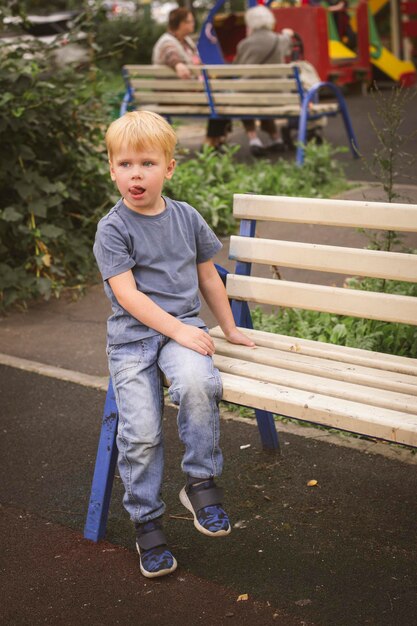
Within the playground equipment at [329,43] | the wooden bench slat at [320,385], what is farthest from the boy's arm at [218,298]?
the playground equipment at [329,43]

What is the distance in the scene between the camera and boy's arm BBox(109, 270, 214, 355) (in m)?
2.98

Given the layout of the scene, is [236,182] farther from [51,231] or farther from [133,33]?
[133,33]

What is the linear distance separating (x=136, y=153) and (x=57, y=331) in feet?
8.51

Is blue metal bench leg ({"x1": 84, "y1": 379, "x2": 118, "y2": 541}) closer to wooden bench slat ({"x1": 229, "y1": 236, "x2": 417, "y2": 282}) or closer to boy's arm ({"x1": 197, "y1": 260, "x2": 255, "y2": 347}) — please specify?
boy's arm ({"x1": 197, "y1": 260, "x2": 255, "y2": 347})

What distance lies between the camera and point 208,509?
291cm

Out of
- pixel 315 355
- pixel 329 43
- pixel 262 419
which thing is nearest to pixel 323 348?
pixel 315 355

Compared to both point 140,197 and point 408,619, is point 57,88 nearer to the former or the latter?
point 140,197

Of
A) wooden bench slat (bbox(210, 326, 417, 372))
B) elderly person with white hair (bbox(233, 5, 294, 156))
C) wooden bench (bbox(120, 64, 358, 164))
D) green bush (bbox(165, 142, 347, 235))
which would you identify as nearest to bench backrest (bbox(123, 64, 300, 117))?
wooden bench (bbox(120, 64, 358, 164))

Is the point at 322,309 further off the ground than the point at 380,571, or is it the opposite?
the point at 322,309

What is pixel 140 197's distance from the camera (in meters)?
3.04

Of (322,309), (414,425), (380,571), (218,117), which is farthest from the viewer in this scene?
(218,117)

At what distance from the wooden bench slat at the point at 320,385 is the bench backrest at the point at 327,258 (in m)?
0.35

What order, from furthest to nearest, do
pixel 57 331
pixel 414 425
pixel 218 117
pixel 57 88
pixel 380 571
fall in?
1. pixel 218 117
2. pixel 57 88
3. pixel 57 331
4. pixel 380 571
5. pixel 414 425

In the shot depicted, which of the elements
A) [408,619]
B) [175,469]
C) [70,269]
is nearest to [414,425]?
[408,619]
